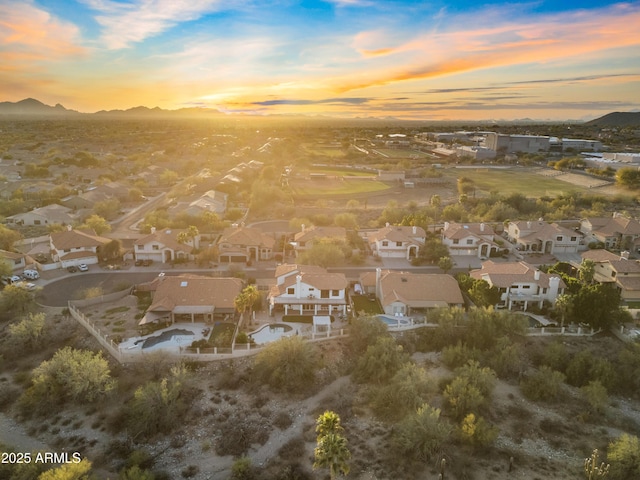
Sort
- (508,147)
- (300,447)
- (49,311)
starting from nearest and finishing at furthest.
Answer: (300,447), (49,311), (508,147)

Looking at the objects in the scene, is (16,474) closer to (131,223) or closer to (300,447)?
(300,447)

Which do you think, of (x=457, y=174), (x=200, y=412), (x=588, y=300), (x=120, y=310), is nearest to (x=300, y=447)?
(x=200, y=412)

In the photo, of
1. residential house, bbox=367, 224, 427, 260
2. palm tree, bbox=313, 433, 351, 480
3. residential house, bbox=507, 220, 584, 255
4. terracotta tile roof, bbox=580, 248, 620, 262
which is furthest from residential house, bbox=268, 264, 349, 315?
residential house, bbox=507, 220, 584, 255

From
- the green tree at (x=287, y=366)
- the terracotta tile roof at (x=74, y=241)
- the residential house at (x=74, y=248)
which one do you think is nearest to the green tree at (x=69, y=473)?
the green tree at (x=287, y=366)

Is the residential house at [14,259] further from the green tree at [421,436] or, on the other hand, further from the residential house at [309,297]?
the green tree at [421,436]

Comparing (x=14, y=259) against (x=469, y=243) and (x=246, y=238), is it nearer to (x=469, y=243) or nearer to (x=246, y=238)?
(x=246, y=238)

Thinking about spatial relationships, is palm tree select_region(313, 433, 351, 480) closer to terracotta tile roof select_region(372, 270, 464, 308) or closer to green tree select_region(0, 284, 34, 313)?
terracotta tile roof select_region(372, 270, 464, 308)
